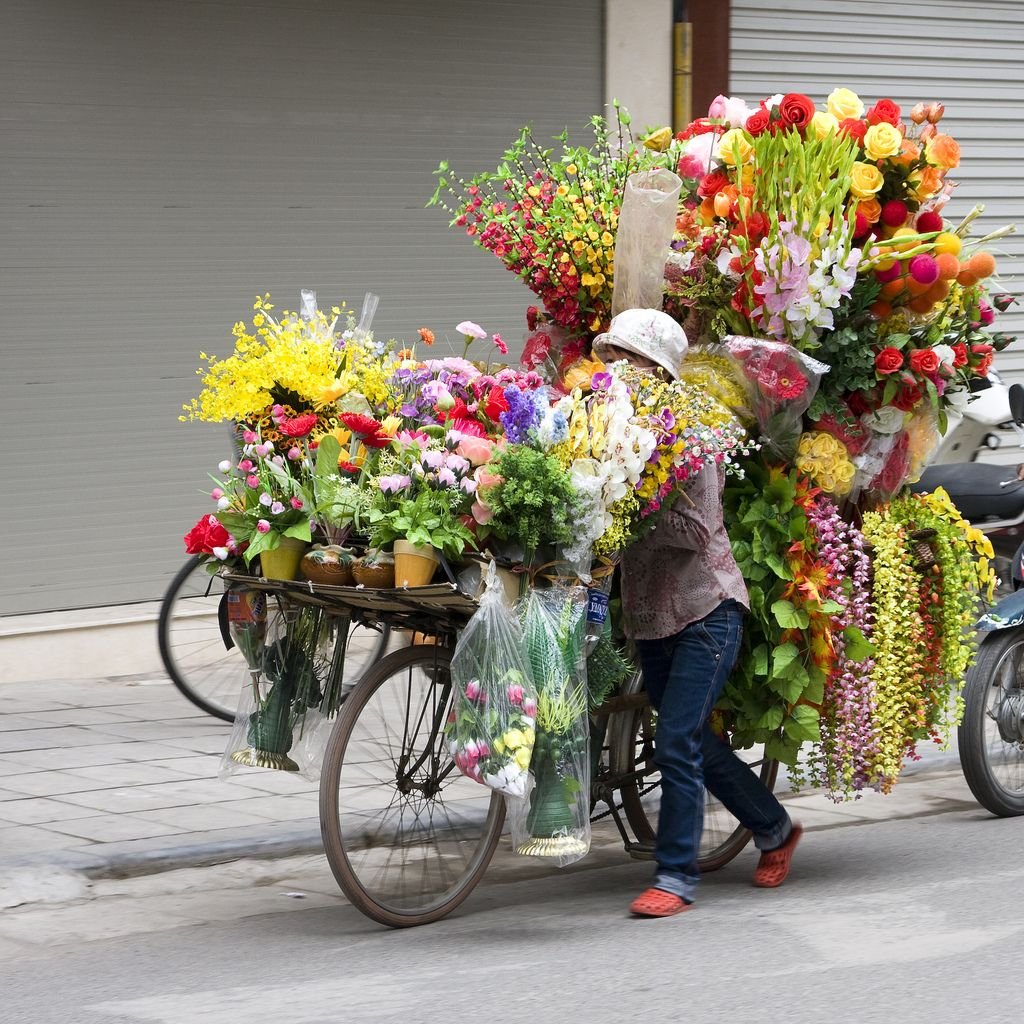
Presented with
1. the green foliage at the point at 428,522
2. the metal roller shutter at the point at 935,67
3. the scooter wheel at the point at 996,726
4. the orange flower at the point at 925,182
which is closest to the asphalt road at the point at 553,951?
the scooter wheel at the point at 996,726

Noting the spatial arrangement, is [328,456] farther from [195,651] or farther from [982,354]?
[195,651]

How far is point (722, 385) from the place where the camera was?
5.10 metres

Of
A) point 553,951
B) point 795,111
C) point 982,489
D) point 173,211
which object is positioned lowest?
point 553,951

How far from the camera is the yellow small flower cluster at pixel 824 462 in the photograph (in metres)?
5.15

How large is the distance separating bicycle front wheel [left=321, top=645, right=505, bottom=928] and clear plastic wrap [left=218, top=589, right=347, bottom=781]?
0.29 m

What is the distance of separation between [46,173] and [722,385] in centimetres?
469

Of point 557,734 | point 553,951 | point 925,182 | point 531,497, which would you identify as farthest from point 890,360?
point 553,951

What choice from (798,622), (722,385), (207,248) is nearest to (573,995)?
(798,622)

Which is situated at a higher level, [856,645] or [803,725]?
[856,645]

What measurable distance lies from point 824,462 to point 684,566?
1.89 feet

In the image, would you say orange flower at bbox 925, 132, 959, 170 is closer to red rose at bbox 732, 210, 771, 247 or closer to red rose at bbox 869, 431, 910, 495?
red rose at bbox 732, 210, 771, 247

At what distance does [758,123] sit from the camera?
5.09 metres

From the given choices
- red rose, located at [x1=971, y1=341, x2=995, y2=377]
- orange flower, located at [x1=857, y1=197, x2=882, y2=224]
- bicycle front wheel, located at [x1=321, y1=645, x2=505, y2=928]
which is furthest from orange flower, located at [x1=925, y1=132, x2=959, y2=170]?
bicycle front wheel, located at [x1=321, y1=645, x2=505, y2=928]

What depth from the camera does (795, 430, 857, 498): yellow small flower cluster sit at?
203 inches
